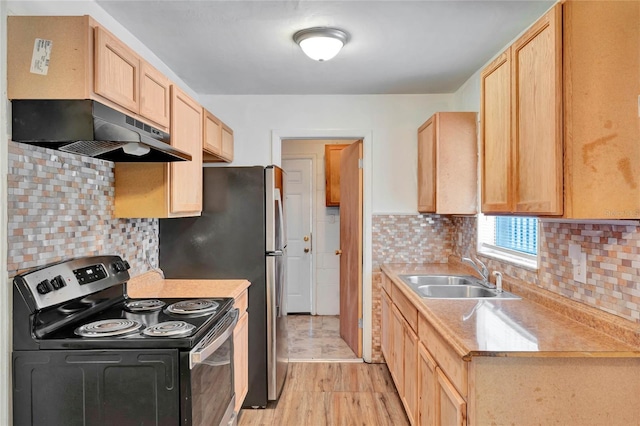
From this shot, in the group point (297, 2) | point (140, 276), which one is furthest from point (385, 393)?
point (297, 2)

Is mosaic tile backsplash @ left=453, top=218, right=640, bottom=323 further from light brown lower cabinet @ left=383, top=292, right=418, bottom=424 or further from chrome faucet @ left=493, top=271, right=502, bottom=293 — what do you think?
light brown lower cabinet @ left=383, top=292, right=418, bottom=424

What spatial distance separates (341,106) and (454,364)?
2.57 m

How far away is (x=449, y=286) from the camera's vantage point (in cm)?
276

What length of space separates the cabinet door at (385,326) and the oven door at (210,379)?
1.34m

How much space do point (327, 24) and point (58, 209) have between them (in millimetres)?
1632

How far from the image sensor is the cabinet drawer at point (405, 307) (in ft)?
7.50

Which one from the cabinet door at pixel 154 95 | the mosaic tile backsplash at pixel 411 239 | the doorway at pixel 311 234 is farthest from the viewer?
the doorway at pixel 311 234

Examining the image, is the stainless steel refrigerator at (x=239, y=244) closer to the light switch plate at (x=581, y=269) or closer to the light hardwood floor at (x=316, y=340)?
the light hardwood floor at (x=316, y=340)

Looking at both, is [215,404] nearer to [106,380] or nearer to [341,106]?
[106,380]

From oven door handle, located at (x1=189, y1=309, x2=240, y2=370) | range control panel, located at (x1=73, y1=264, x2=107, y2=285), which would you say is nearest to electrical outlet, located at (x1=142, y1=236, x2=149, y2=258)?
range control panel, located at (x1=73, y1=264, x2=107, y2=285)

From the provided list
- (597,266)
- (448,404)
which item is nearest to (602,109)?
(597,266)

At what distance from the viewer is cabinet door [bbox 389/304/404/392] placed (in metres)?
2.63

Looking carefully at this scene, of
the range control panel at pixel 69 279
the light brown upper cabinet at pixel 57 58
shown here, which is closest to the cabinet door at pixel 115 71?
the light brown upper cabinet at pixel 57 58

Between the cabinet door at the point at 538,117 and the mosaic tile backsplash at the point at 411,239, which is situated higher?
the cabinet door at the point at 538,117
